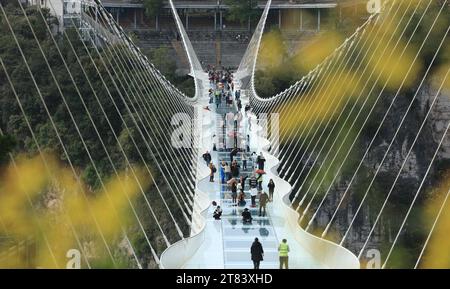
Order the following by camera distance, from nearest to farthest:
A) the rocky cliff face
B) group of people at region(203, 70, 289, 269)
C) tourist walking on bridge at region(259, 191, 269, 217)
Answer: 1. group of people at region(203, 70, 289, 269)
2. tourist walking on bridge at region(259, 191, 269, 217)
3. the rocky cliff face

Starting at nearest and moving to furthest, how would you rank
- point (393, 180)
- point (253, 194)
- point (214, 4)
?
point (253, 194)
point (393, 180)
point (214, 4)

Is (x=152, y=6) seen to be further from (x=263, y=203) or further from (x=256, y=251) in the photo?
(x=256, y=251)

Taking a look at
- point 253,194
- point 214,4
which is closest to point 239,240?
point 253,194

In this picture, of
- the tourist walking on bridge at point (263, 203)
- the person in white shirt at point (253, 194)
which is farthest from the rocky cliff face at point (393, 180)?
the tourist walking on bridge at point (263, 203)

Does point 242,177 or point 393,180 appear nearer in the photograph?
point 242,177

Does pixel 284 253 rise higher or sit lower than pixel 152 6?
lower

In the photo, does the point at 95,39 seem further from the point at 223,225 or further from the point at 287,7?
the point at 223,225

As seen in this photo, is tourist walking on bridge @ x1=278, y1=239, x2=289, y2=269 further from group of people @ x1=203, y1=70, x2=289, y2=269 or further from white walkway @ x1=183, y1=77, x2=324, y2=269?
white walkway @ x1=183, y1=77, x2=324, y2=269

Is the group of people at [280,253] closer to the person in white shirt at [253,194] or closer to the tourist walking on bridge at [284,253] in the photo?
the tourist walking on bridge at [284,253]

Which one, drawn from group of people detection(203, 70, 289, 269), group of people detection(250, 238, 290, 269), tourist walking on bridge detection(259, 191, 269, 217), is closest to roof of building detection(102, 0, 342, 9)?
group of people detection(203, 70, 289, 269)

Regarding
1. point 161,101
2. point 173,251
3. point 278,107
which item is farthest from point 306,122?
point 173,251
